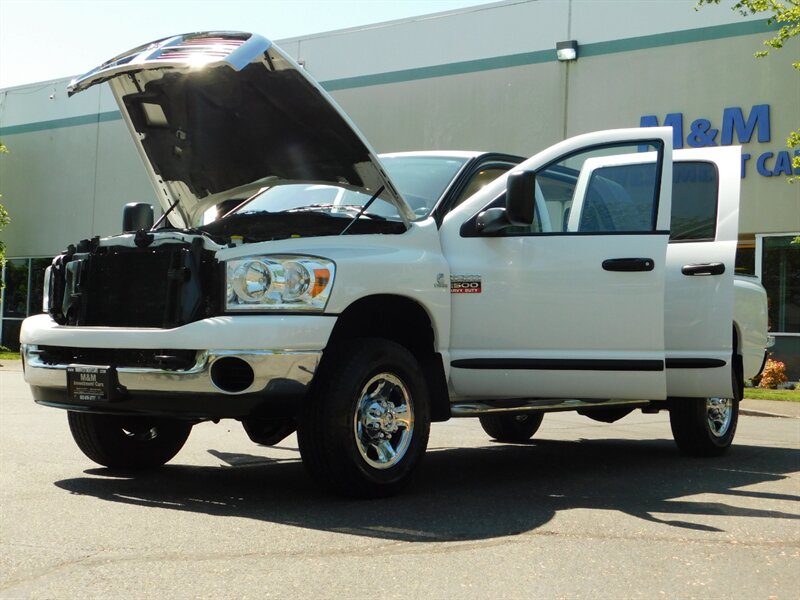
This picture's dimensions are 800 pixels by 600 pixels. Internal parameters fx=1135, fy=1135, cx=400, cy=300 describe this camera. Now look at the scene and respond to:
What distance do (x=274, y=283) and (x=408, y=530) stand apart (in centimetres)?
140

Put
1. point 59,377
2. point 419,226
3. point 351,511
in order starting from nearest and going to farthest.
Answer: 1. point 351,511
2. point 59,377
3. point 419,226

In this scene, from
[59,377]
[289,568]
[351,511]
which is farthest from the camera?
[59,377]

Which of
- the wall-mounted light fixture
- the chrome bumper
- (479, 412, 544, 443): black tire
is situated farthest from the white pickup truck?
the wall-mounted light fixture

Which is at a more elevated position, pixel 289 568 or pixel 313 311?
pixel 313 311

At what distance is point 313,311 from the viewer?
18.7 feet

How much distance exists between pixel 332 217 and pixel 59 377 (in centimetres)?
178

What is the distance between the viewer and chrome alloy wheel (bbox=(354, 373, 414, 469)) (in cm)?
585

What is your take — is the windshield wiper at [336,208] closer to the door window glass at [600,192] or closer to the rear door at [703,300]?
the door window glass at [600,192]

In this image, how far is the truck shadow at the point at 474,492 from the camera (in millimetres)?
5375

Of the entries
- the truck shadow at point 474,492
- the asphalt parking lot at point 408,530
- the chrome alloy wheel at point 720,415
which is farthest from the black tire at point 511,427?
the chrome alloy wheel at point 720,415

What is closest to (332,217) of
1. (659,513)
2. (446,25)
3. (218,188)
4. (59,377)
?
(218,188)

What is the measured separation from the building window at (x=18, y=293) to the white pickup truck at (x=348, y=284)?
26089 mm

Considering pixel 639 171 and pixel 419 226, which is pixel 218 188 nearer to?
pixel 419 226

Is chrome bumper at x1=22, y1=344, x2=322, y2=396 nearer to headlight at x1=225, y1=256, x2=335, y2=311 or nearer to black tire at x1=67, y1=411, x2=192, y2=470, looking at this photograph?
headlight at x1=225, y1=256, x2=335, y2=311
